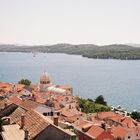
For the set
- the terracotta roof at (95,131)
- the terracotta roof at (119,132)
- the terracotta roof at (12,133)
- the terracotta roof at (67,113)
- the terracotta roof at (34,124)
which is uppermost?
the terracotta roof at (34,124)

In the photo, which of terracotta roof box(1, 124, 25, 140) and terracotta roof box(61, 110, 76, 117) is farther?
terracotta roof box(61, 110, 76, 117)

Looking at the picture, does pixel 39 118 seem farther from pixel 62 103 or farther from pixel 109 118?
pixel 62 103

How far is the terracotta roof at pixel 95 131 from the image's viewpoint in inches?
1357

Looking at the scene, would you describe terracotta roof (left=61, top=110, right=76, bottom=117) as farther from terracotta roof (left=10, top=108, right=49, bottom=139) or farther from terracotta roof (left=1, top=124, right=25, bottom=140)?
terracotta roof (left=1, top=124, right=25, bottom=140)

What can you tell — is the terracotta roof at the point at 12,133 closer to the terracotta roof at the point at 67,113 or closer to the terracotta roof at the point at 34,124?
the terracotta roof at the point at 34,124

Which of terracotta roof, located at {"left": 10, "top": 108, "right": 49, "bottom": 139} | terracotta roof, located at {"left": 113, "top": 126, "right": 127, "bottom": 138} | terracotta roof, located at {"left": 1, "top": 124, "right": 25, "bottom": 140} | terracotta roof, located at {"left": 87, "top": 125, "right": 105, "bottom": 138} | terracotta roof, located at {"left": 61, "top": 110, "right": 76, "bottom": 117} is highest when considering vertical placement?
terracotta roof, located at {"left": 10, "top": 108, "right": 49, "bottom": 139}

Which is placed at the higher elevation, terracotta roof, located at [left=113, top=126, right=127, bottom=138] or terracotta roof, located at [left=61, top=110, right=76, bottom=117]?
terracotta roof, located at [left=113, top=126, right=127, bottom=138]

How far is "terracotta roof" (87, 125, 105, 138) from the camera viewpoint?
3447cm

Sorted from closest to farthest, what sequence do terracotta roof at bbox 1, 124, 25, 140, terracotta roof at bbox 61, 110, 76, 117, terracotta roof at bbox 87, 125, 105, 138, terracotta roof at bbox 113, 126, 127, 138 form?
terracotta roof at bbox 1, 124, 25, 140 < terracotta roof at bbox 87, 125, 105, 138 < terracotta roof at bbox 113, 126, 127, 138 < terracotta roof at bbox 61, 110, 76, 117

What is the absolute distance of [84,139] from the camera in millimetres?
36000

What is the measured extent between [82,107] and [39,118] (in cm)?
4246

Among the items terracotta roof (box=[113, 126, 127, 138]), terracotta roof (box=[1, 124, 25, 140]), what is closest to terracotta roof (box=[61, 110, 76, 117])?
terracotta roof (box=[113, 126, 127, 138])

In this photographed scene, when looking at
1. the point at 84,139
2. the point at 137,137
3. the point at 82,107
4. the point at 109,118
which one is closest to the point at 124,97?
the point at 82,107

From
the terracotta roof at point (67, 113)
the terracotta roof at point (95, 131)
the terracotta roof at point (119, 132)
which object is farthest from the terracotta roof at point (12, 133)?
the terracotta roof at point (67, 113)
